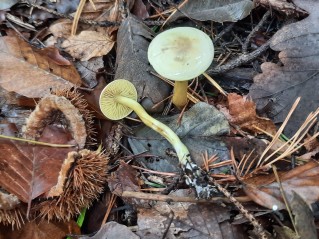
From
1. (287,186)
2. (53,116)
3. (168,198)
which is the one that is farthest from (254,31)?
(53,116)

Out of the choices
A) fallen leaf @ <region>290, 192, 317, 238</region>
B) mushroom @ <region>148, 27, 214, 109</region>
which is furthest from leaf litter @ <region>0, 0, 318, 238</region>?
mushroom @ <region>148, 27, 214, 109</region>

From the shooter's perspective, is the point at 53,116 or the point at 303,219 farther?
the point at 53,116

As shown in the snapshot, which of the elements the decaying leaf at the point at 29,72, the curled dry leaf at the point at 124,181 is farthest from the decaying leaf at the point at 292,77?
the decaying leaf at the point at 29,72

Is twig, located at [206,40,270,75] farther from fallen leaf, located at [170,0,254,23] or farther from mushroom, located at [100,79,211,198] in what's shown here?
mushroom, located at [100,79,211,198]

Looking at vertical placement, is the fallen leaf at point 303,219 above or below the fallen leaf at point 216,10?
below

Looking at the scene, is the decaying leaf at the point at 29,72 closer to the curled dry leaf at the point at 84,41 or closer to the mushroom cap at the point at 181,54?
the curled dry leaf at the point at 84,41

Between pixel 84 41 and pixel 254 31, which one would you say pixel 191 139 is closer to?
pixel 254 31

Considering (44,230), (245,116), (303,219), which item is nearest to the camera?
(303,219)
